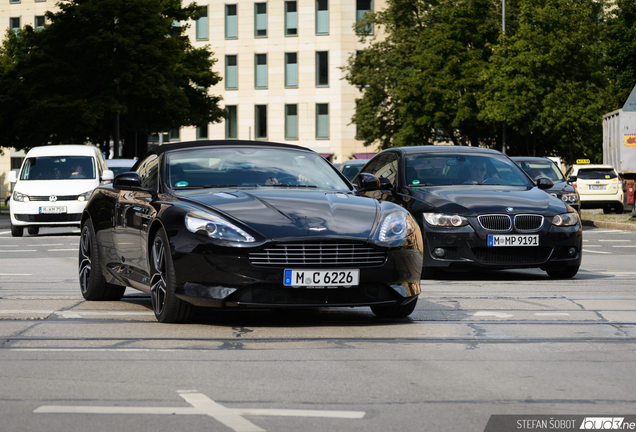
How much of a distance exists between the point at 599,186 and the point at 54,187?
19.2m

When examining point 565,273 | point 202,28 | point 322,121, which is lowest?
point 565,273

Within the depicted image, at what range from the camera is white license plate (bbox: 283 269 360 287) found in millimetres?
7180

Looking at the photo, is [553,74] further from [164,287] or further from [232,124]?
[232,124]

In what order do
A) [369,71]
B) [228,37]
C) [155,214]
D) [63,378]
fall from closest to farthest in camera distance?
[63,378], [155,214], [369,71], [228,37]

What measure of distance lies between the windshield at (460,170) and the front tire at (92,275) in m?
4.23

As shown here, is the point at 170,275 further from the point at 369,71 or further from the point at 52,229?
the point at 369,71

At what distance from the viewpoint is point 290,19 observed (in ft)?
270

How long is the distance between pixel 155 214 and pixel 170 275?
0.62m

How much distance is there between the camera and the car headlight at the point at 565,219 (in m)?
11.4

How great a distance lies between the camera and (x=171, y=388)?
17.5 feet

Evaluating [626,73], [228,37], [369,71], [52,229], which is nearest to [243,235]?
[52,229]

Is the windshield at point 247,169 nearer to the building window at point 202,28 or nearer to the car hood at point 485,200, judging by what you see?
the car hood at point 485,200

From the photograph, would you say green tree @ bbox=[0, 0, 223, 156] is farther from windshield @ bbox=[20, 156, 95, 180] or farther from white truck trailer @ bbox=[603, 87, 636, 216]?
white truck trailer @ bbox=[603, 87, 636, 216]

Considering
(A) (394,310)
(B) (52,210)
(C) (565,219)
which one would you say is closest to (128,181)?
(A) (394,310)
